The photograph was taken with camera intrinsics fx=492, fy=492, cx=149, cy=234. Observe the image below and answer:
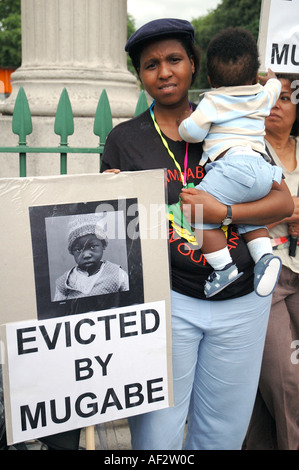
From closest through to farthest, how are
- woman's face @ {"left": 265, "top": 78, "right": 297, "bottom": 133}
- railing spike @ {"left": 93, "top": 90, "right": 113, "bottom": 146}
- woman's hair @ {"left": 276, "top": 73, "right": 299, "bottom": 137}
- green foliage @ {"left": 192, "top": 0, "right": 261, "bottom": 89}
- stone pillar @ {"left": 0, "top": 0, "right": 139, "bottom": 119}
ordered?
railing spike @ {"left": 93, "top": 90, "right": 113, "bottom": 146}
woman's face @ {"left": 265, "top": 78, "right": 297, "bottom": 133}
woman's hair @ {"left": 276, "top": 73, "right": 299, "bottom": 137}
stone pillar @ {"left": 0, "top": 0, "right": 139, "bottom": 119}
green foliage @ {"left": 192, "top": 0, "right": 261, "bottom": 89}

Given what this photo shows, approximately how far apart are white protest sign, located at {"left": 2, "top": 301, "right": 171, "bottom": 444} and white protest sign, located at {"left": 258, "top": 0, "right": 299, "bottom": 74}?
155 centimetres

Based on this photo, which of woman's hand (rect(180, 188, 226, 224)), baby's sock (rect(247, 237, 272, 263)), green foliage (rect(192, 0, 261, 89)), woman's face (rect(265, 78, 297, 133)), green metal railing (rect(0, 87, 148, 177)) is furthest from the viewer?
green foliage (rect(192, 0, 261, 89))

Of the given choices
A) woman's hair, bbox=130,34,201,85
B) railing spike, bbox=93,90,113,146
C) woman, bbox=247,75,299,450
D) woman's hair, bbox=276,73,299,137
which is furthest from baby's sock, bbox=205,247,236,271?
woman's hair, bbox=276,73,299,137

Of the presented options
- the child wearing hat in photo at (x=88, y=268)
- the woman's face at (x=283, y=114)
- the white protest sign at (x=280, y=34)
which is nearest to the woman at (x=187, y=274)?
the child wearing hat in photo at (x=88, y=268)

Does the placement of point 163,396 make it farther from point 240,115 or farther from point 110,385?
point 240,115

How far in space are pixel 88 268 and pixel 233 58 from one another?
1.04 meters

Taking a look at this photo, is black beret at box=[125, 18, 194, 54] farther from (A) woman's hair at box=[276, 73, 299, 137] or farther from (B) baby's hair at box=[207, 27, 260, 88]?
(A) woman's hair at box=[276, 73, 299, 137]

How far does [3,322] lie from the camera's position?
1.75m

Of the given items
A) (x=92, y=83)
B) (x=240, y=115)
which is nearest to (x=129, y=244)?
(x=240, y=115)

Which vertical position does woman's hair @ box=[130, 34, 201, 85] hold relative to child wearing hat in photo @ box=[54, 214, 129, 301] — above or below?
above

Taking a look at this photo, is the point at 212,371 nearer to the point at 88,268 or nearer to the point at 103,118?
the point at 88,268

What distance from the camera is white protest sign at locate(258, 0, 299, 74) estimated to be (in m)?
2.63

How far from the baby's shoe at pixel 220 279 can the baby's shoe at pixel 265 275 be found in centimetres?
10

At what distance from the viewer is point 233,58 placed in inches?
79.2
